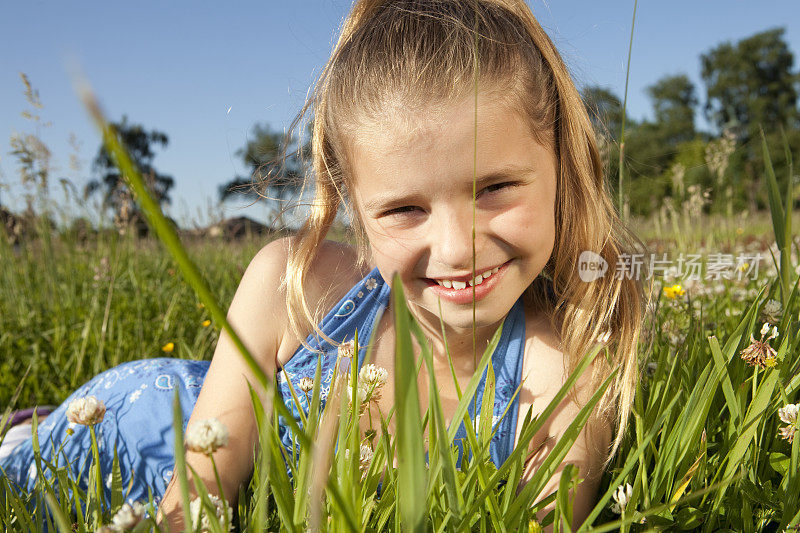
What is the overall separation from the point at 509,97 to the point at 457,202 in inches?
12.4

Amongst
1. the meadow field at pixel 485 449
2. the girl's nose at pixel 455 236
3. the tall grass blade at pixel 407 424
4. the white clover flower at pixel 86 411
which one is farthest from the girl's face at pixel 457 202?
the tall grass blade at pixel 407 424

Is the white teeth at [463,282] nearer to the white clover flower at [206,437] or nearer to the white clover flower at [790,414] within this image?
the white clover flower at [790,414]

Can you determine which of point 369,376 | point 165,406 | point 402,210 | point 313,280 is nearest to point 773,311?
point 402,210

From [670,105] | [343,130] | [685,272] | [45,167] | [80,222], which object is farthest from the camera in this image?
[670,105]

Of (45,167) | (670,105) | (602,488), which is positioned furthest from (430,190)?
(670,105)

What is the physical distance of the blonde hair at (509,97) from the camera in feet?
4.69

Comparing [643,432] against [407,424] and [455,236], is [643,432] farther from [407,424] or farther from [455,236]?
[407,424]

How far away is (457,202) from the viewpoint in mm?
1283

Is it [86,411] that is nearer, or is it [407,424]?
[407,424]

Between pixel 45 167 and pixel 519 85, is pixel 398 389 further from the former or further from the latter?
pixel 45 167

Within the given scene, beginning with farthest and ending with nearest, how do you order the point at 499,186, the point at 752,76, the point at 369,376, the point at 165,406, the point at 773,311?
the point at 752,76 < the point at 165,406 < the point at 773,311 < the point at 499,186 < the point at 369,376

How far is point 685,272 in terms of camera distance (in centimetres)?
273

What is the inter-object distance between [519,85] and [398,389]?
1.19m

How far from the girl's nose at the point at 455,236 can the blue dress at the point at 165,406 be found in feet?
1.34
